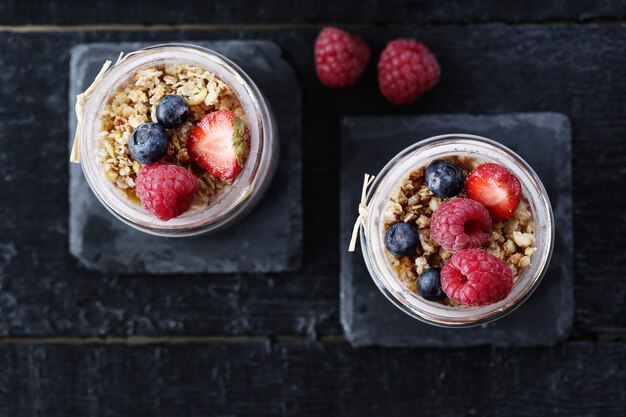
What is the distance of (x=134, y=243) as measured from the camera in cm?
108

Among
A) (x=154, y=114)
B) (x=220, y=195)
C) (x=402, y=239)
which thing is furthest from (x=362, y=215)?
(x=154, y=114)

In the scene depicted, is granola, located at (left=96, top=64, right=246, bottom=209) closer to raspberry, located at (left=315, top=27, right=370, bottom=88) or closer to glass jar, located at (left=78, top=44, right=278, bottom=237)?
glass jar, located at (left=78, top=44, right=278, bottom=237)

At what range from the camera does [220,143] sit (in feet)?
2.83

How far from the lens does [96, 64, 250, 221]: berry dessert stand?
2.82 ft

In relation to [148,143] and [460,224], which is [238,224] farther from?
[460,224]

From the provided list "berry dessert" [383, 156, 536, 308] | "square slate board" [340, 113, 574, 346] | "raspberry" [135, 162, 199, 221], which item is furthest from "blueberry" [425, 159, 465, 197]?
"raspberry" [135, 162, 199, 221]

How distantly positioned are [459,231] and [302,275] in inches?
14.0

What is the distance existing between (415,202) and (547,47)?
0.39 m

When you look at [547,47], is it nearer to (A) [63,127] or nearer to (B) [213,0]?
(B) [213,0]

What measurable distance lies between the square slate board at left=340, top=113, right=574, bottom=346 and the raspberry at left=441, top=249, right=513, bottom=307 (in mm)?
260

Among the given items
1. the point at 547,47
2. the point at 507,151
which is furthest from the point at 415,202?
the point at 547,47

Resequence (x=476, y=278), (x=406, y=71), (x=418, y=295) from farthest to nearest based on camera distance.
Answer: (x=406, y=71)
(x=418, y=295)
(x=476, y=278)

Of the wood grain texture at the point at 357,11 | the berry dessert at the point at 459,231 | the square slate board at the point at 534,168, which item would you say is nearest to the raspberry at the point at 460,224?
the berry dessert at the point at 459,231

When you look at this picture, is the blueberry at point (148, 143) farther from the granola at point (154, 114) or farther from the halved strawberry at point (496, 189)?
the halved strawberry at point (496, 189)
